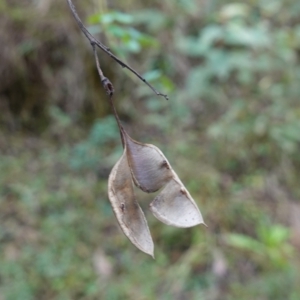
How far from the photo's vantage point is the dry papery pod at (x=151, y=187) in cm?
43

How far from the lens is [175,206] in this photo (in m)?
0.45

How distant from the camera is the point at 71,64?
2.27 meters

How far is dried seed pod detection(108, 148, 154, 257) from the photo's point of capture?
0.41 m

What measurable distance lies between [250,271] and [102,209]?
2.17ft

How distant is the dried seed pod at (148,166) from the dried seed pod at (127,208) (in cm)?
1

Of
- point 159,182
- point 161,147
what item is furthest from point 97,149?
point 159,182

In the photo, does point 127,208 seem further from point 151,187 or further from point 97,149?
point 97,149

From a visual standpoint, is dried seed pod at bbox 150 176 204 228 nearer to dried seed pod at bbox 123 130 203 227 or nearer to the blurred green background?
dried seed pod at bbox 123 130 203 227

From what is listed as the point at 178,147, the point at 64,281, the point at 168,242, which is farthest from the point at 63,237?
the point at 178,147

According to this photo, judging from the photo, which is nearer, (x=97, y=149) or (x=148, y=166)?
(x=148, y=166)

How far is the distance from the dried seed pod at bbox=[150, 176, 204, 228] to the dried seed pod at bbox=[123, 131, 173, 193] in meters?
0.01

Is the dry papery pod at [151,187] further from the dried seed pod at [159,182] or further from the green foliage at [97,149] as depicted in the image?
the green foliage at [97,149]

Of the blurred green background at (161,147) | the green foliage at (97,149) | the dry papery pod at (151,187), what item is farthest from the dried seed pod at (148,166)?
the green foliage at (97,149)

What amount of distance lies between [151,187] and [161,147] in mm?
1728
